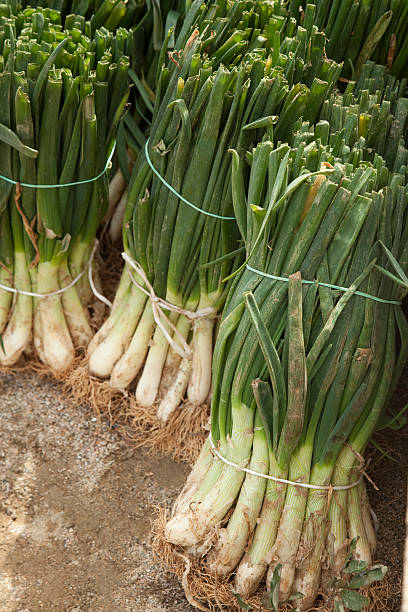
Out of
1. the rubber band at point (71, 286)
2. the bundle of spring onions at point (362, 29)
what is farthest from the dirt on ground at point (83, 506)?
the bundle of spring onions at point (362, 29)

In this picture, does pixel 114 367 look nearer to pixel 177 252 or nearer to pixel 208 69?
pixel 177 252

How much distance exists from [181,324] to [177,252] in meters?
0.24

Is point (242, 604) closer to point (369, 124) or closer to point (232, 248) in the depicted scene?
point (232, 248)

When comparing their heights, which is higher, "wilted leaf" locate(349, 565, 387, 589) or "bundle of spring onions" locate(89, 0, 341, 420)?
"bundle of spring onions" locate(89, 0, 341, 420)

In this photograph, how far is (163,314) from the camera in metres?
2.10

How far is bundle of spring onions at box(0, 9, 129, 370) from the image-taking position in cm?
196

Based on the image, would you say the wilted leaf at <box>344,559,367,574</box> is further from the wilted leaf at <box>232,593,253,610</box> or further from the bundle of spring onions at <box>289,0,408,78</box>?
the bundle of spring onions at <box>289,0,408,78</box>

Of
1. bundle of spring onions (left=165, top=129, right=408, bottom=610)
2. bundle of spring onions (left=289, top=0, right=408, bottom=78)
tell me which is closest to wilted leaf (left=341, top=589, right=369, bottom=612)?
bundle of spring onions (left=165, top=129, right=408, bottom=610)

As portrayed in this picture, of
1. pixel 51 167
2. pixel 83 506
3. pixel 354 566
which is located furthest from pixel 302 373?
pixel 51 167

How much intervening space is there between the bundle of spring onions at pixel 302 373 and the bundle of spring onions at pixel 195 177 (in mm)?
158

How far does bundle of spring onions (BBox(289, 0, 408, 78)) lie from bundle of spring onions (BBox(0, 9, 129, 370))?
0.59 m

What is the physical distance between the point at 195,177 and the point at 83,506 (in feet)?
2.98

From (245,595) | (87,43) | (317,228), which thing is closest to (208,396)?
(245,595)

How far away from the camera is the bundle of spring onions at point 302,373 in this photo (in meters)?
1.60
